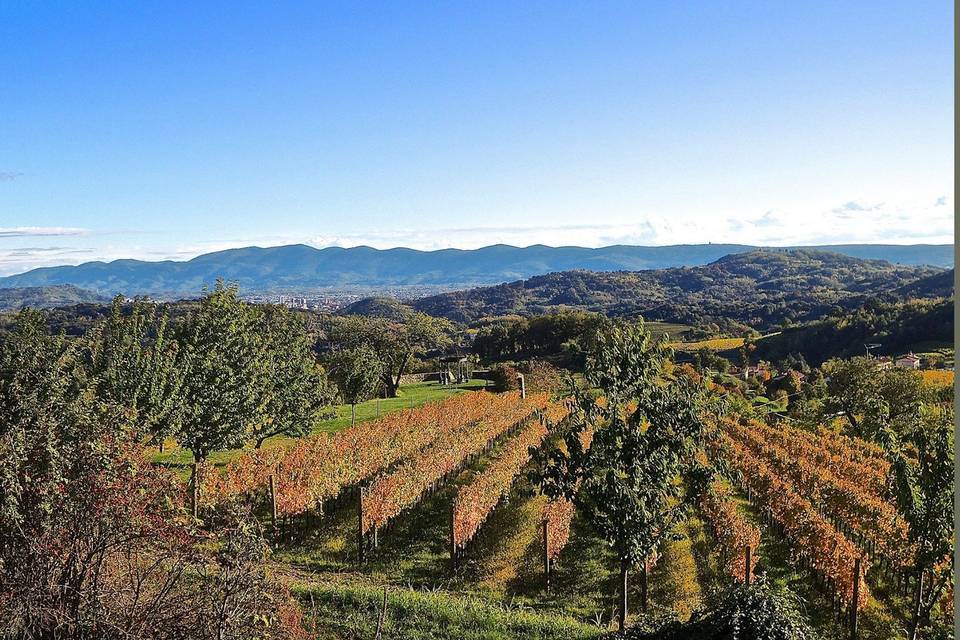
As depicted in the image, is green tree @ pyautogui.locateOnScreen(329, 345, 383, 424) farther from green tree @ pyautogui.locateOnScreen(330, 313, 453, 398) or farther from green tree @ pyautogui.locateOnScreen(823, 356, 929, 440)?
green tree @ pyautogui.locateOnScreen(823, 356, 929, 440)

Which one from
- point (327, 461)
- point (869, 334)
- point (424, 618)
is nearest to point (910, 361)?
point (869, 334)

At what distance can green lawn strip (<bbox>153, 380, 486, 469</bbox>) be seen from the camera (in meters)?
22.5

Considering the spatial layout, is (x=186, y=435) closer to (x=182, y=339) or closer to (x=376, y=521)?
(x=182, y=339)

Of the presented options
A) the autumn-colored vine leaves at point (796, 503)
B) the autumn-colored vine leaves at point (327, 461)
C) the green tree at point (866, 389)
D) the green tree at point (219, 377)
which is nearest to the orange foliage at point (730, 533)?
the autumn-colored vine leaves at point (796, 503)

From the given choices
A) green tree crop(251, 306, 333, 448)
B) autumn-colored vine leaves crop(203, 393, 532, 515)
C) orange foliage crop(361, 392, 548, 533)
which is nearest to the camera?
orange foliage crop(361, 392, 548, 533)

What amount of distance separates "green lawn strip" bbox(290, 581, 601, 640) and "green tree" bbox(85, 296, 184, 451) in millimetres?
6863

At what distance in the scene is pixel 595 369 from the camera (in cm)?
954

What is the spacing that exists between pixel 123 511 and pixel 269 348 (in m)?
20.2

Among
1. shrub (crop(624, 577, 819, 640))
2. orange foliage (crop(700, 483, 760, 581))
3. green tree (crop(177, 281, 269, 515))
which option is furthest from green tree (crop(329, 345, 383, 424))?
shrub (crop(624, 577, 819, 640))

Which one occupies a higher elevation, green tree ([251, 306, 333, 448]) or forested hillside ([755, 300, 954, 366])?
green tree ([251, 306, 333, 448])

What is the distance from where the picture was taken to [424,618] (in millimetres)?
10633

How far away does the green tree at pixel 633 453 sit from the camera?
9281 millimetres

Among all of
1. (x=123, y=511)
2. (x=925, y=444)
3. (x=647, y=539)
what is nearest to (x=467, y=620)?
(x=647, y=539)

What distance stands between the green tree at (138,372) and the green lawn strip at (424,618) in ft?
22.5
